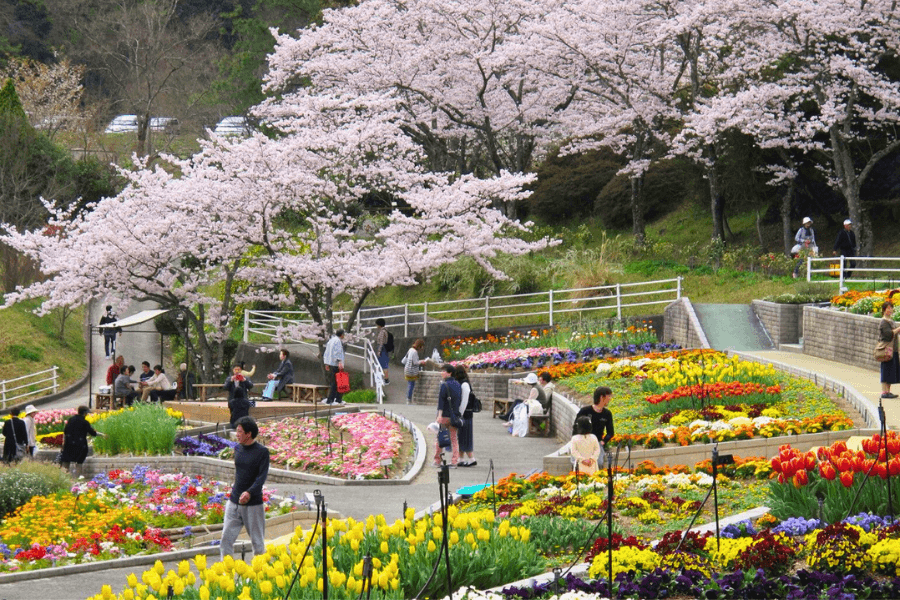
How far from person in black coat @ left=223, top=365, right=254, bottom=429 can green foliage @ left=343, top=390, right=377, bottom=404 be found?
19.3 ft

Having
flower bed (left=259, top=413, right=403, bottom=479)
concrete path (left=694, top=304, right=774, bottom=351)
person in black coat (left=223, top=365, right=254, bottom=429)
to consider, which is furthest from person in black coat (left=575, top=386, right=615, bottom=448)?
concrete path (left=694, top=304, right=774, bottom=351)

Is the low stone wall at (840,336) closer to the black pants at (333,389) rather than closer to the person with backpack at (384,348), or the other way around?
the person with backpack at (384,348)

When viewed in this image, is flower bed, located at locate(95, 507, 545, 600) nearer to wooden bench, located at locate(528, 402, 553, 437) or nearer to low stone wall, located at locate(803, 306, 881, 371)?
wooden bench, located at locate(528, 402, 553, 437)

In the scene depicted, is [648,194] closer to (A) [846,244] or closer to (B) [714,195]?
(B) [714,195]

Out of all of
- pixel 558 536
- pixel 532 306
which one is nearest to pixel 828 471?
pixel 558 536

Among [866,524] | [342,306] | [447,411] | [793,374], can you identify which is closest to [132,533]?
[447,411]

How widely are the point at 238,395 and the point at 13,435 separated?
3.44m

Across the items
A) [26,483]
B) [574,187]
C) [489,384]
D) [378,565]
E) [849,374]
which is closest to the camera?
[378,565]

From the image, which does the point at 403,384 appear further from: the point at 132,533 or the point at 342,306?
the point at 132,533

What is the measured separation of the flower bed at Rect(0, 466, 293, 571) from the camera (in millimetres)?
11148

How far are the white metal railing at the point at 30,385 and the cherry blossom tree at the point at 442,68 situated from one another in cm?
1128

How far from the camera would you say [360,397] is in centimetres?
2462

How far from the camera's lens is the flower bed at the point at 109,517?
36.6ft

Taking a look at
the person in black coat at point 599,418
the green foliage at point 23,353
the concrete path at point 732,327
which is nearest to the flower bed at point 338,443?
the person in black coat at point 599,418
